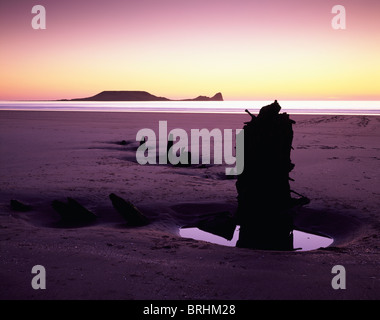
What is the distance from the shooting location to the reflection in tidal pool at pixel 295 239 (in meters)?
6.72

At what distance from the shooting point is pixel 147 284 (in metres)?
4.36

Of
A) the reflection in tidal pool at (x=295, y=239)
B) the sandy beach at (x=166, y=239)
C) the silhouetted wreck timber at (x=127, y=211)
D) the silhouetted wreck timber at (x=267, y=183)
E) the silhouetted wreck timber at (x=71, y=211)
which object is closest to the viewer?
the sandy beach at (x=166, y=239)

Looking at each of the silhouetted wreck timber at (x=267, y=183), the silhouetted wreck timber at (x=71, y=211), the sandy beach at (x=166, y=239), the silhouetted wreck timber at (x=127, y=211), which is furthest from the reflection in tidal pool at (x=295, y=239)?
the silhouetted wreck timber at (x=71, y=211)

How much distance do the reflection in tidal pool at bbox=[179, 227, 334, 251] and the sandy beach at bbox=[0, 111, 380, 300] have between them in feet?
0.91

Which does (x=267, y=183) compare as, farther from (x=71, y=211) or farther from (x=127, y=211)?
(x=71, y=211)

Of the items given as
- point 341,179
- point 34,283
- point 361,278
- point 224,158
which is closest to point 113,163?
point 224,158

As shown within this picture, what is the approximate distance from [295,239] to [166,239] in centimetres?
266

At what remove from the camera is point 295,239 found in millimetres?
7059

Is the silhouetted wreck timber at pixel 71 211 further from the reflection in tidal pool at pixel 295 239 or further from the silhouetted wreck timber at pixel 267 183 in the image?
the silhouetted wreck timber at pixel 267 183

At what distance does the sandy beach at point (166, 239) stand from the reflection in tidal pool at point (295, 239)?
28 cm

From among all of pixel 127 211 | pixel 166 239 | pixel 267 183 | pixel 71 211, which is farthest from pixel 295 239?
pixel 71 211

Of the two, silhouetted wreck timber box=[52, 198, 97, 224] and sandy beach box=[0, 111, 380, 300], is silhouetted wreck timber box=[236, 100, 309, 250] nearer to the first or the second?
sandy beach box=[0, 111, 380, 300]
